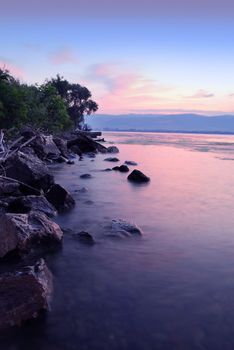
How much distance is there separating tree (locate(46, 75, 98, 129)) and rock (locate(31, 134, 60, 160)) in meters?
54.2

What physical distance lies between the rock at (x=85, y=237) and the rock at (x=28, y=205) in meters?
2.25

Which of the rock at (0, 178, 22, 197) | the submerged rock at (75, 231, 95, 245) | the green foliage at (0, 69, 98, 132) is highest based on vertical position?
the green foliage at (0, 69, 98, 132)

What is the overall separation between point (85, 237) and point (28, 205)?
2829 mm

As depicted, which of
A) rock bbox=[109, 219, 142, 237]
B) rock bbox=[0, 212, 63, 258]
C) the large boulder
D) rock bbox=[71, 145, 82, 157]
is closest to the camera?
rock bbox=[0, 212, 63, 258]

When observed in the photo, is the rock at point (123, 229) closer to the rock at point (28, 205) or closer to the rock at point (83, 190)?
the rock at point (28, 205)

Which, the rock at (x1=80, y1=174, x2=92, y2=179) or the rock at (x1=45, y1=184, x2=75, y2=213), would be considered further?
the rock at (x1=80, y1=174, x2=92, y2=179)

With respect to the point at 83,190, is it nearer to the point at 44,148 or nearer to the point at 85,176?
the point at 85,176

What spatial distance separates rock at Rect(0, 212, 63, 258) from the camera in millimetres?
10953

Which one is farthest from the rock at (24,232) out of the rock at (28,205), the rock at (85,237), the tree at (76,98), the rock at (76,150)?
the tree at (76,98)

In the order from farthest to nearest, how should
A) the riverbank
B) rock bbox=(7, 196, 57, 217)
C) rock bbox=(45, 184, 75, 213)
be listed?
rock bbox=(45, 184, 75, 213) → rock bbox=(7, 196, 57, 217) → the riverbank

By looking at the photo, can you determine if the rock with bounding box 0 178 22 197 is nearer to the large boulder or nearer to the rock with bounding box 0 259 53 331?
the rock with bounding box 0 259 53 331

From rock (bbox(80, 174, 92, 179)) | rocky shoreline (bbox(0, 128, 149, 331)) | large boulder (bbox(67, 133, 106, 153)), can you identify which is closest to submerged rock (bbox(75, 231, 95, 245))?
rocky shoreline (bbox(0, 128, 149, 331))

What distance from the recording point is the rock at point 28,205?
597 inches

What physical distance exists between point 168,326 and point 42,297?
8.75 feet
